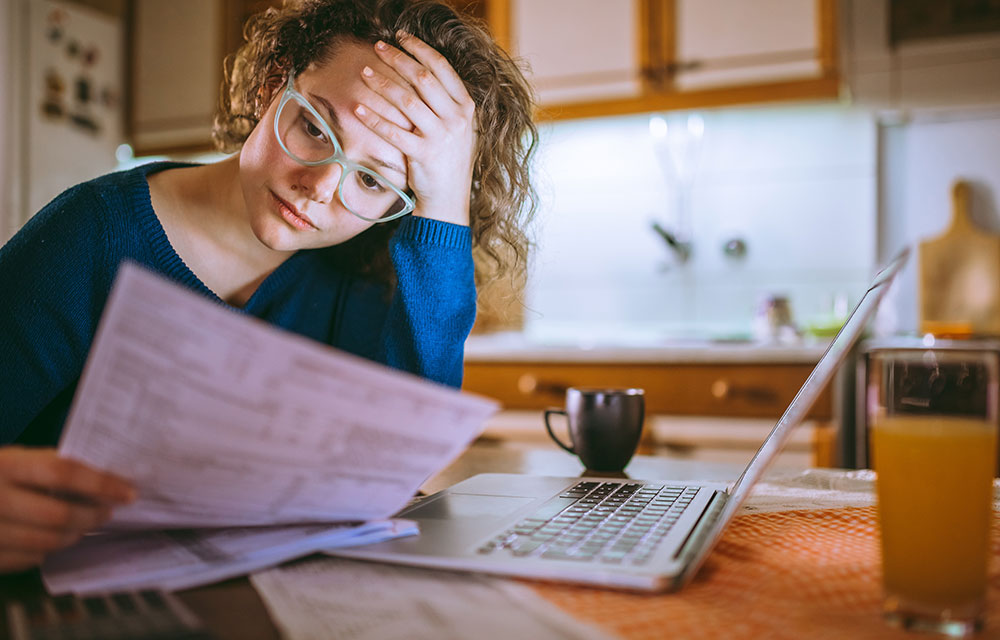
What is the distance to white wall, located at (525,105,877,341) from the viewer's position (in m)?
2.55

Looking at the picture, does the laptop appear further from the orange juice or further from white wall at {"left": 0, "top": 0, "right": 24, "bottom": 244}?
white wall at {"left": 0, "top": 0, "right": 24, "bottom": 244}

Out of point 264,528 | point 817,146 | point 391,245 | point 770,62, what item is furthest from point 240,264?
point 817,146

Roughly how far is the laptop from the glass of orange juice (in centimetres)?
7

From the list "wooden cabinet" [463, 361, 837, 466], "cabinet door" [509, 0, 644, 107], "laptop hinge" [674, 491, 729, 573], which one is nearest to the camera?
"laptop hinge" [674, 491, 729, 573]

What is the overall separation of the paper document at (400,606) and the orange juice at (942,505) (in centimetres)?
17

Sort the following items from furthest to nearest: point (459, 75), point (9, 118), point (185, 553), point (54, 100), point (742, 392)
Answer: point (54, 100) < point (9, 118) < point (742, 392) < point (459, 75) < point (185, 553)

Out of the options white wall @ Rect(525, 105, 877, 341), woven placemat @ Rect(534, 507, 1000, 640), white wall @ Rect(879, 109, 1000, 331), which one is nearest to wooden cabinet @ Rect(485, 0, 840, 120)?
white wall @ Rect(525, 105, 877, 341)

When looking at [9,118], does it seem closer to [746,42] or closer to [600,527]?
[746,42]

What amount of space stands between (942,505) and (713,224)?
2312mm

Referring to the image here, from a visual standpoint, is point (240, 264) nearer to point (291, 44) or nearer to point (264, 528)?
point (291, 44)

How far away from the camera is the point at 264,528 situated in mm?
601

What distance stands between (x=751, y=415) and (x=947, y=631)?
172 cm

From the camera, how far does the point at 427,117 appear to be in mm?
950

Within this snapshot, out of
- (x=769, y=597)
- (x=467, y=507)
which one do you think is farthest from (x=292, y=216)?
(x=769, y=597)
